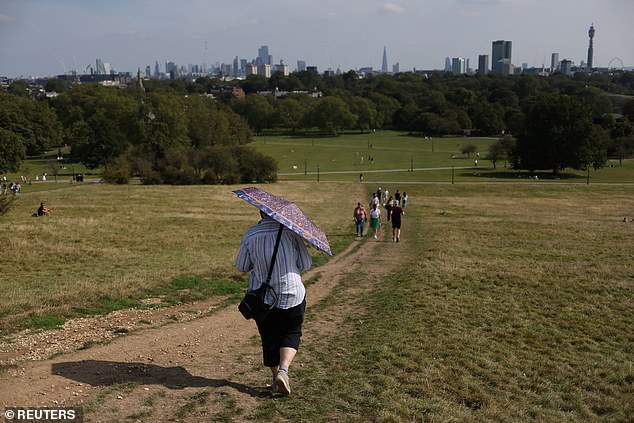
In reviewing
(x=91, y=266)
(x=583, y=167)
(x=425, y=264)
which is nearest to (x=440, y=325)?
(x=425, y=264)

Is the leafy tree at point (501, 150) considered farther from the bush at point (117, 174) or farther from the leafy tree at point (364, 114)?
the leafy tree at point (364, 114)

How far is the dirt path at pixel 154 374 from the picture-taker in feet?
21.9

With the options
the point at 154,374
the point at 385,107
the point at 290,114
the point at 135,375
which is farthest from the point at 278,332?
the point at 385,107

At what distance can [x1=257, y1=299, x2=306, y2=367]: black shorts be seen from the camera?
7.01 m

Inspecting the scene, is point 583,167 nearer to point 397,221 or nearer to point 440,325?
point 397,221

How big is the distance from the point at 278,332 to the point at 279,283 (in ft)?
2.23

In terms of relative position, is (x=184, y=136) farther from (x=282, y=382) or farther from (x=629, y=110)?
(x=629, y=110)

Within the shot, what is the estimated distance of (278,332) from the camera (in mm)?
7078

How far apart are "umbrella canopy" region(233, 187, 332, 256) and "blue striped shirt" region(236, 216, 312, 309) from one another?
0.19 metres

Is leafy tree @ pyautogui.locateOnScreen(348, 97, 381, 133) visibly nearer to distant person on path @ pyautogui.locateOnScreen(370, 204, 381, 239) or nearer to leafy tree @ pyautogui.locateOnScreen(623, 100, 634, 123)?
leafy tree @ pyautogui.locateOnScreen(623, 100, 634, 123)

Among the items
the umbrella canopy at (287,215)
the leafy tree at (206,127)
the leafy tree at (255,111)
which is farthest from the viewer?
the leafy tree at (255,111)

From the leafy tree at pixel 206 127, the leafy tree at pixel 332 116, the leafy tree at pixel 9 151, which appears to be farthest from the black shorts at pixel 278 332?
the leafy tree at pixel 332 116

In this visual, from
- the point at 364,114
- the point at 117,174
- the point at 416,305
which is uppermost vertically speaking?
the point at 364,114

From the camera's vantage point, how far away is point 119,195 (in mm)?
46438
